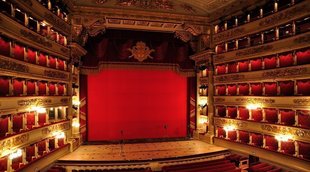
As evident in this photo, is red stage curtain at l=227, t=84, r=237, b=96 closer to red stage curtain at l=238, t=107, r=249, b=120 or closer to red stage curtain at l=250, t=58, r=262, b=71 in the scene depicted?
red stage curtain at l=238, t=107, r=249, b=120

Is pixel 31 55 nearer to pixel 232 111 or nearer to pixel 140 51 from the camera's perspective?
pixel 140 51

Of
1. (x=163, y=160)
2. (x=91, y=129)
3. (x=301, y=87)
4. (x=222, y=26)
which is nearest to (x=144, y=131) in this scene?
(x=91, y=129)

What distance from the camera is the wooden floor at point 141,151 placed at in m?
11.9

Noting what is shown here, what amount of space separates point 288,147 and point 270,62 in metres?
3.97

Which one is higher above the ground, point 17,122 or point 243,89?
point 243,89

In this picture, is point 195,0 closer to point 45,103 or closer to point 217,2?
point 217,2

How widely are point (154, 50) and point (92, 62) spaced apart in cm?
406

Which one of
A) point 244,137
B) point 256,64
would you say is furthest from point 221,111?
point 256,64

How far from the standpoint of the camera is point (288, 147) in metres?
10.8

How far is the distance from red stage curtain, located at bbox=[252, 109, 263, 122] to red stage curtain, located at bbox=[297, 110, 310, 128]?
2.01m

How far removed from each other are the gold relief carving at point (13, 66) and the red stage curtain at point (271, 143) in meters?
11.0

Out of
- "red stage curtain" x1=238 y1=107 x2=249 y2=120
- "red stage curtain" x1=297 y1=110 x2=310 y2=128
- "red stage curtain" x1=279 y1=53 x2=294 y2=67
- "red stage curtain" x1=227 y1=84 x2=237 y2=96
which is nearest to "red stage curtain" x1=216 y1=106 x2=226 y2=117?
"red stage curtain" x1=227 y1=84 x2=237 y2=96

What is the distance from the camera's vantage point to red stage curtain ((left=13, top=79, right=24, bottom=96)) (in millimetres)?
9078

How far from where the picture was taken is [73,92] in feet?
46.7
